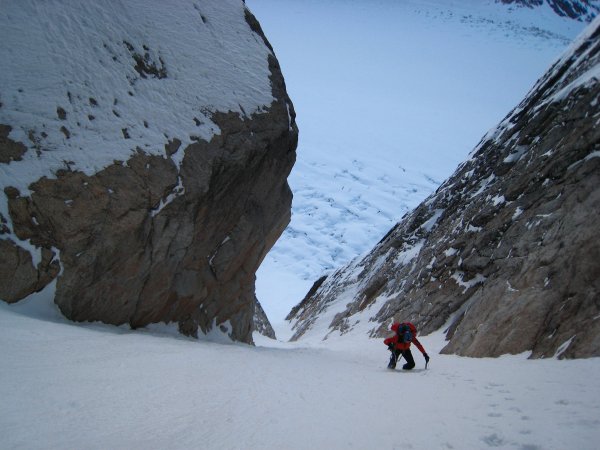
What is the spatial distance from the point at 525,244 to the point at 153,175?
9327mm

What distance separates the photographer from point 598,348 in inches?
292

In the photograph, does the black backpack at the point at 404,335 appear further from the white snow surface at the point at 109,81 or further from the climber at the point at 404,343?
the white snow surface at the point at 109,81

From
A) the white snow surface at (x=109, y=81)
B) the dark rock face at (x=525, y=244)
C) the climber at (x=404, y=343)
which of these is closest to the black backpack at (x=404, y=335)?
the climber at (x=404, y=343)

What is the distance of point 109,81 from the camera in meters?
11.5

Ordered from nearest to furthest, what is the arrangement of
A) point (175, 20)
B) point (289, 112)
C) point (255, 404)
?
point (255, 404) → point (175, 20) → point (289, 112)

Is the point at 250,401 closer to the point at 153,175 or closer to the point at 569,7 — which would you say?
the point at 153,175

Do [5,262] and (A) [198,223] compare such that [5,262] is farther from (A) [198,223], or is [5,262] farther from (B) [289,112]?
(B) [289,112]

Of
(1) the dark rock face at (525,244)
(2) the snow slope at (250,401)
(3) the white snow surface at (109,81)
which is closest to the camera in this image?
(2) the snow slope at (250,401)

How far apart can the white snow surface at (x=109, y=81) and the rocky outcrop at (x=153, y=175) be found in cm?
4

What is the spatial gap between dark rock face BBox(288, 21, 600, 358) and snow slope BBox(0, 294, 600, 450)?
4.53 ft

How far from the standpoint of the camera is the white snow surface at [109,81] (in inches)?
399

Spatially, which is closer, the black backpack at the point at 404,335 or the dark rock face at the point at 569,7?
the black backpack at the point at 404,335

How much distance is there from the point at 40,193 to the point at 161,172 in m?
2.65

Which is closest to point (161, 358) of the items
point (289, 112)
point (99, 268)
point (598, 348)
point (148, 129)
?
point (99, 268)
